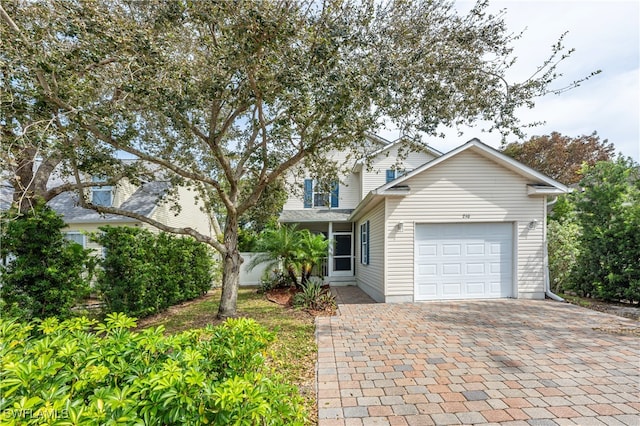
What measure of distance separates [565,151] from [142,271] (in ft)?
80.0

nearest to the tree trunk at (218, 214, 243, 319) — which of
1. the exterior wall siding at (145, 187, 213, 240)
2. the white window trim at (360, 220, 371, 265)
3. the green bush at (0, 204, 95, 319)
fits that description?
the green bush at (0, 204, 95, 319)

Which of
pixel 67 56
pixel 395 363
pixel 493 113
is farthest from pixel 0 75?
pixel 493 113

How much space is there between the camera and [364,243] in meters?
12.3

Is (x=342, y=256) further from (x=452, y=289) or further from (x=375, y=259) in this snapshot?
(x=452, y=289)

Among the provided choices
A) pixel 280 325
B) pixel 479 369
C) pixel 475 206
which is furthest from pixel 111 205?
pixel 479 369

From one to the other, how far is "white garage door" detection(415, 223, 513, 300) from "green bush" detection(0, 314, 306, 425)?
7828 millimetres

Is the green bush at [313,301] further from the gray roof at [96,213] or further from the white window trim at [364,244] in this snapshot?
the gray roof at [96,213]

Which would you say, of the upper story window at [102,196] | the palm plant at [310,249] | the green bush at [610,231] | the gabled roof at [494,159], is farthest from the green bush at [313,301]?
the upper story window at [102,196]

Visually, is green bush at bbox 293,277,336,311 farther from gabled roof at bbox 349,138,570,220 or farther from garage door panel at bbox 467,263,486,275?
garage door panel at bbox 467,263,486,275

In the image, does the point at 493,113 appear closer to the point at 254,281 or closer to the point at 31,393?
the point at 31,393

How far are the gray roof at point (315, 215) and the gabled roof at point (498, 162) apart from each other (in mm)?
4919

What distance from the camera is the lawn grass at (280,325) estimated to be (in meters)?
4.30

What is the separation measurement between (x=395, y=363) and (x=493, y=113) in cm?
603

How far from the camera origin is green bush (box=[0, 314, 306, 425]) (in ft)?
5.14
